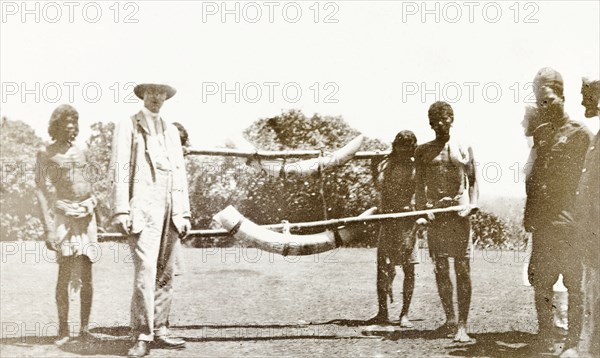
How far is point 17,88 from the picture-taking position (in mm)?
5305

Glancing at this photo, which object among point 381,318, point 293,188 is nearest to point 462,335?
point 381,318

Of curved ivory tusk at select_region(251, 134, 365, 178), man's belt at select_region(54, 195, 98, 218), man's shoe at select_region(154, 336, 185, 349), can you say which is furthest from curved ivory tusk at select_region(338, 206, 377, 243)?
man's belt at select_region(54, 195, 98, 218)

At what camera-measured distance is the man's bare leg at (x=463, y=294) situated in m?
5.10

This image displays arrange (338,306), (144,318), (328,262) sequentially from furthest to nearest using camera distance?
(328,262) → (338,306) → (144,318)

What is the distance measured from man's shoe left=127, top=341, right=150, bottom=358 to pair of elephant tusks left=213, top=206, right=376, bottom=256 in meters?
1.02

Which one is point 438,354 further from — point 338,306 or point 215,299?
point 215,299

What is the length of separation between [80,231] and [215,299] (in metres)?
1.70

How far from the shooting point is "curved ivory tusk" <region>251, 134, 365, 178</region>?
5.35m

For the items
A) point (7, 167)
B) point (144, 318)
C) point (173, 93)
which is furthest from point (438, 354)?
point (7, 167)

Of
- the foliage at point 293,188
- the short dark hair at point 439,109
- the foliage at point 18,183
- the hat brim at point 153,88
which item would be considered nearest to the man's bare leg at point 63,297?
the foliage at point 18,183

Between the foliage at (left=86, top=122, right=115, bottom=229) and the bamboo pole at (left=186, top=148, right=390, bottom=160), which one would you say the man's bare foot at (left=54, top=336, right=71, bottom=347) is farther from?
the bamboo pole at (left=186, top=148, right=390, bottom=160)

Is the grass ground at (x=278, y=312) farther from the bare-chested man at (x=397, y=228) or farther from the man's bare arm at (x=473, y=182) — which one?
the man's bare arm at (x=473, y=182)

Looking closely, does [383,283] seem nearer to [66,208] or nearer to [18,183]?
[66,208]

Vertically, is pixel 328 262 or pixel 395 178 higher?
pixel 395 178
